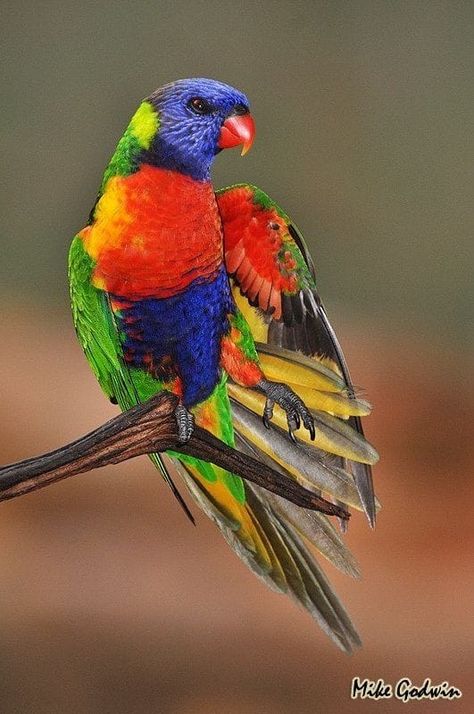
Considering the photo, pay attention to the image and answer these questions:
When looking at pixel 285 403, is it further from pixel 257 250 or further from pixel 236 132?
pixel 236 132

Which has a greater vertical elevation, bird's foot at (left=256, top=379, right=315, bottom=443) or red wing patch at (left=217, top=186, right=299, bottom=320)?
red wing patch at (left=217, top=186, right=299, bottom=320)

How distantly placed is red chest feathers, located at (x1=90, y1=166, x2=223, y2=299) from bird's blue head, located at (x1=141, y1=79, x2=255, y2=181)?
4 centimetres

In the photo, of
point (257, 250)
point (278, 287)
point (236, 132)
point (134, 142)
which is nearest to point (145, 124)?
point (134, 142)

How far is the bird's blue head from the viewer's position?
180 cm

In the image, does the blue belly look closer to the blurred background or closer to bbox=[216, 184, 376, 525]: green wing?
bbox=[216, 184, 376, 525]: green wing

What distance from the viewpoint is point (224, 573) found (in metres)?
2.01

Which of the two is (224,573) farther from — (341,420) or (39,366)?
(39,366)

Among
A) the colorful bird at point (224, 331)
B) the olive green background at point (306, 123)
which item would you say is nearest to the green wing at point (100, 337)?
the colorful bird at point (224, 331)

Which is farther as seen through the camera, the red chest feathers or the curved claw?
the curved claw

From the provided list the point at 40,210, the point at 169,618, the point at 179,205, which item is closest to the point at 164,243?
the point at 179,205

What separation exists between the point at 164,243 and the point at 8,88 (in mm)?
626

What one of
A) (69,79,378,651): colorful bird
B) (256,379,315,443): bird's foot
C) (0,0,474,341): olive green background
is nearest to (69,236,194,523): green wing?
(69,79,378,651): colorful bird

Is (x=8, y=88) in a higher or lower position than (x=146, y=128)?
higher

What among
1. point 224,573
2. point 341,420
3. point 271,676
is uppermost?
point 341,420
